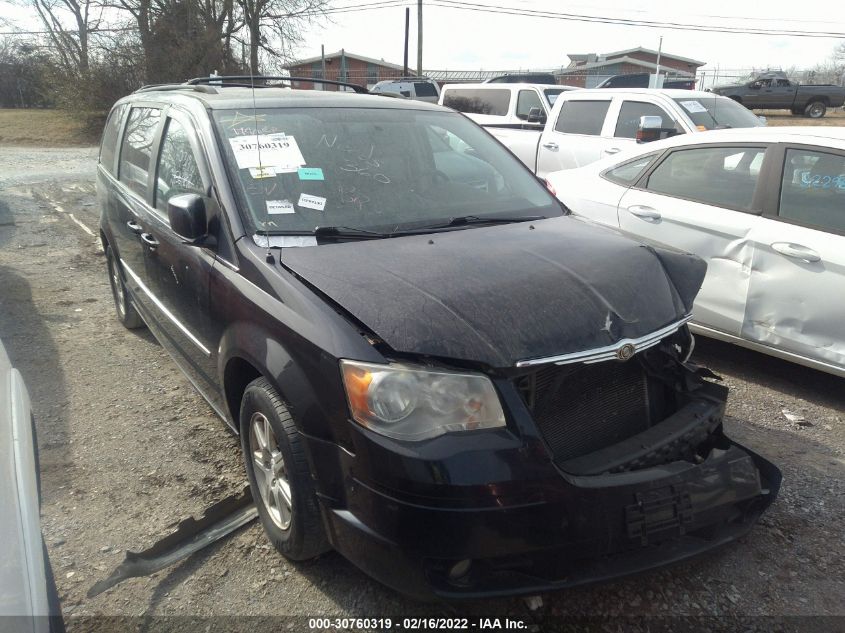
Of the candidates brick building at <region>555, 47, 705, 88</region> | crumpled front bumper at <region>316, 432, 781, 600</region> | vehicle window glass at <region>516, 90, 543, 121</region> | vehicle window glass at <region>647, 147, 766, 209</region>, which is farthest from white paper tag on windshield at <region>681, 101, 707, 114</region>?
brick building at <region>555, 47, 705, 88</region>

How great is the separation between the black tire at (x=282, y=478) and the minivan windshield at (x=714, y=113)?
23.6 ft

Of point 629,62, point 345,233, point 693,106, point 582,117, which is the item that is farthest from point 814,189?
point 629,62

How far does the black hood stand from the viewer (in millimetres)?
2168

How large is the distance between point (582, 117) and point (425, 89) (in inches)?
550

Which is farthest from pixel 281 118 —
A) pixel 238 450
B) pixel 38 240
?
pixel 38 240

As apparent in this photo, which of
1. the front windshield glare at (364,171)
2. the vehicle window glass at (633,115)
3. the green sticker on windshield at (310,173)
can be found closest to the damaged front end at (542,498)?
the front windshield glare at (364,171)

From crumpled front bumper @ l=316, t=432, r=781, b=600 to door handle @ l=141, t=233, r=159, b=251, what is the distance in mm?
2053

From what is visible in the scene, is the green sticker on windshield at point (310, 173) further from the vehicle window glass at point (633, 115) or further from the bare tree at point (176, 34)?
the bare tree at point (176, 34)

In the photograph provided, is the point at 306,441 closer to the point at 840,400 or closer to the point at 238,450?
the point at 238,450

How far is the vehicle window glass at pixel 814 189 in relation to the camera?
12.9 feet

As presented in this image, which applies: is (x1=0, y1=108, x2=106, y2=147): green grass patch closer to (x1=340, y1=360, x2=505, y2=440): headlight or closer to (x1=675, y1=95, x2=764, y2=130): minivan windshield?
(x1=675, y1=95, x2=764, y2=130): minivan windshield

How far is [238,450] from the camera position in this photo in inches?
140

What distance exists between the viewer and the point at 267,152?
10.0ft

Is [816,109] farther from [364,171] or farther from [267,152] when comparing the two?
[267,152]
